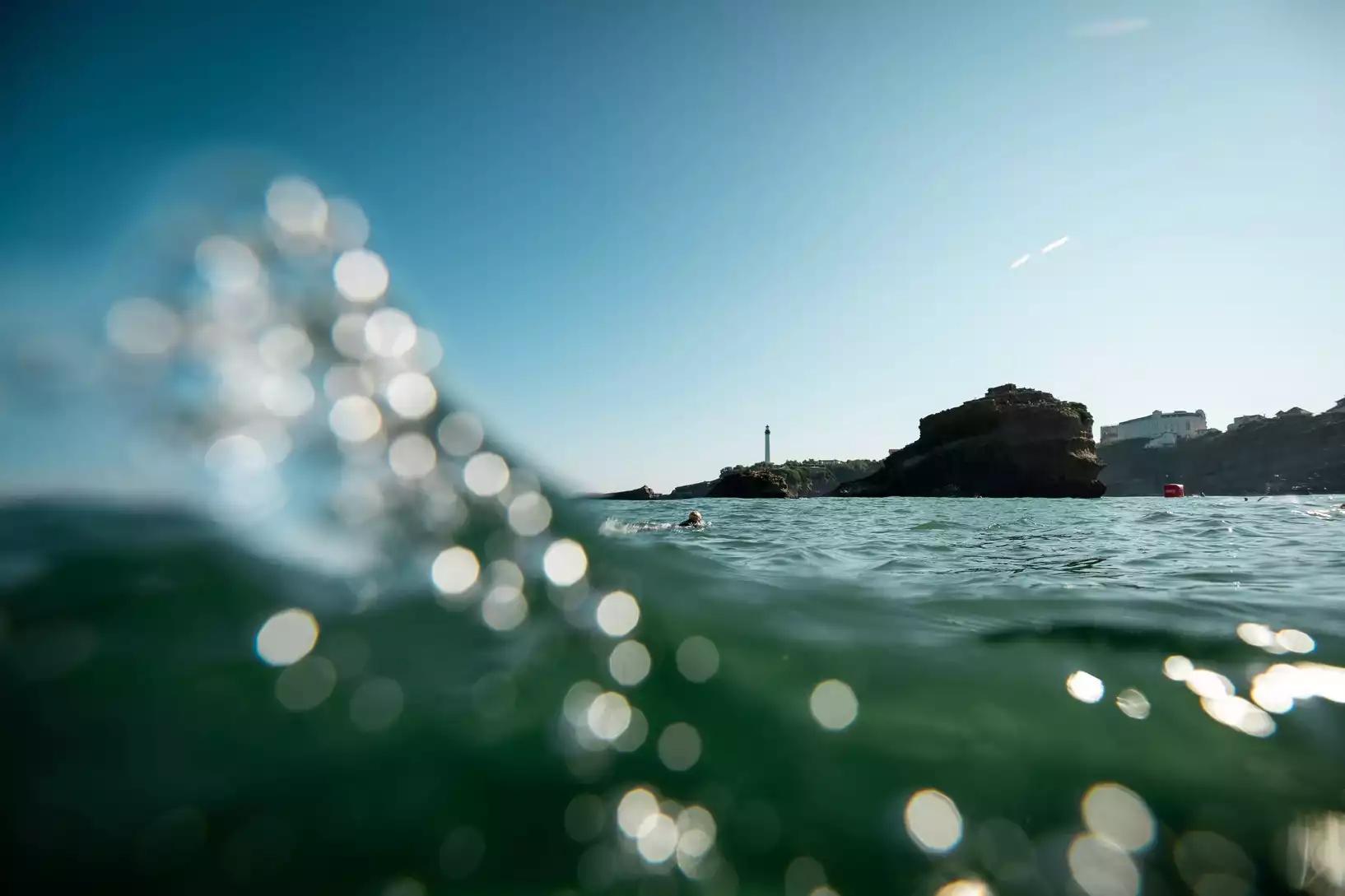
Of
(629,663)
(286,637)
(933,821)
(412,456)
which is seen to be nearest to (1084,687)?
(933,821)

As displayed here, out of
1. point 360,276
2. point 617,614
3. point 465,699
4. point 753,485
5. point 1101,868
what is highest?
point 753,485

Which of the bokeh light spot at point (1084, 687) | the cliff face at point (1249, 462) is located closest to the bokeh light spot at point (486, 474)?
the bokeh light spot at point (1084, 687)

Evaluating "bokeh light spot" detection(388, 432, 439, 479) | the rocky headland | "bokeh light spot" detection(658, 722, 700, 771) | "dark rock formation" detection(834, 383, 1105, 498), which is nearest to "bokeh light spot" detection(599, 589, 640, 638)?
"bokeh light spot" detection(658, 722, 700, 771)

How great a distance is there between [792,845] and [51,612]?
2995 millimetres

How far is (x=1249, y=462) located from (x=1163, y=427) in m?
35.1

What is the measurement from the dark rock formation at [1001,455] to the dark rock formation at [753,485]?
1638 centimetres

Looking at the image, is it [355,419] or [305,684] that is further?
[355,419]

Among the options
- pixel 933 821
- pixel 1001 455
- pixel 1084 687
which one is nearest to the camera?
pixel 933 821

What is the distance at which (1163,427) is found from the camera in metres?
127

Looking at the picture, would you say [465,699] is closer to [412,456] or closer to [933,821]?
[412,456]

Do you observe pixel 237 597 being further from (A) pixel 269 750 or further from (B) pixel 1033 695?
(B) pixel 1033 695

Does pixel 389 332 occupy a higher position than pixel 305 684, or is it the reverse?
pixel 389 332

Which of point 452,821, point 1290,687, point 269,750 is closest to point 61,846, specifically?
point 269,750

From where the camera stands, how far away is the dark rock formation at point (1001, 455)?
2904 inches
